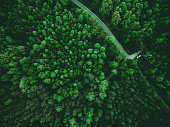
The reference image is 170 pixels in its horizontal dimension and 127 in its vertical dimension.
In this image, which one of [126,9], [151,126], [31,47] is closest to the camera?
[151,126]

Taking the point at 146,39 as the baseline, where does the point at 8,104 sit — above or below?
below

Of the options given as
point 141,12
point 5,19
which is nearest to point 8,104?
point 5,19

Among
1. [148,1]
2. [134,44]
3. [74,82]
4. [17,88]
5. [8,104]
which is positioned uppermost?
[148,1]

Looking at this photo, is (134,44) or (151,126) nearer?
(151,126)

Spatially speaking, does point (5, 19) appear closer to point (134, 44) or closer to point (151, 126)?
point (134, 44)

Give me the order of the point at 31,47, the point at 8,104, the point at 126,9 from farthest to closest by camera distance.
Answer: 1. the point at 126,9
2. the point at 31,47
3. the point at 8,104

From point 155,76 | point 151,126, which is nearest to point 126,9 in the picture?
point 155,76

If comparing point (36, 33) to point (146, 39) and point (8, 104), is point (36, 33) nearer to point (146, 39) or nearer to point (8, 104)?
point (8, 104)
